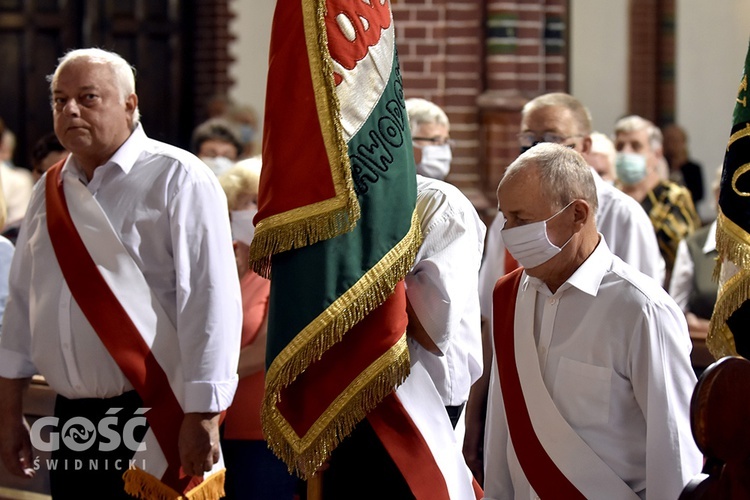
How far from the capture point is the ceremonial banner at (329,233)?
138 inches

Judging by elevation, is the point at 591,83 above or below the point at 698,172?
above

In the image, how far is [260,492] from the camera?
4789mm

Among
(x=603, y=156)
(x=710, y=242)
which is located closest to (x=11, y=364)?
(x=603, y=156)

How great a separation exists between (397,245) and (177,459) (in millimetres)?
1048

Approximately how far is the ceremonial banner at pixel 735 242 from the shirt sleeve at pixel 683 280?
2.87m

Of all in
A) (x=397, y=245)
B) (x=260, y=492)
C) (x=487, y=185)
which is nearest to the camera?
(x=397, y=245)

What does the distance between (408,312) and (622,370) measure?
763 millimetres

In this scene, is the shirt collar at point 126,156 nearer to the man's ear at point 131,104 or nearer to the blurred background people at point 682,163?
the man's ear at point 131,104

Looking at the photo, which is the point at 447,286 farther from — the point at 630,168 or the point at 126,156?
the point at 630,168

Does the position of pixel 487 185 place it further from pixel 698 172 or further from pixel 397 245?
pixel 698 172

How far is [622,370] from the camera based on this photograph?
306 centimetres

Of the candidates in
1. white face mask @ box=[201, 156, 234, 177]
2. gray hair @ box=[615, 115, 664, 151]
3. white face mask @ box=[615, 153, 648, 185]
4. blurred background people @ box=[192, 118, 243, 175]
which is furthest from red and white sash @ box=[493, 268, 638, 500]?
gray hair @ box=[615, 115, 664, 151]

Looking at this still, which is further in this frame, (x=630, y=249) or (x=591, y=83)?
(x=591, y=83)

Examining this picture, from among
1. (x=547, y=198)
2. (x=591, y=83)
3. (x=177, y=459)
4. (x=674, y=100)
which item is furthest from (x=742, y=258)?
(x=674, y=100)
